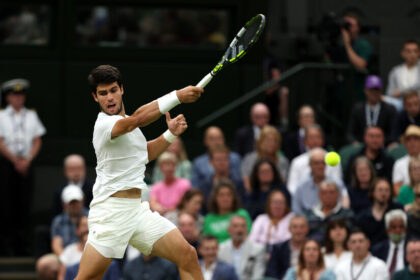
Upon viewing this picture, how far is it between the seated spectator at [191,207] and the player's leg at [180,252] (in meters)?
4.26

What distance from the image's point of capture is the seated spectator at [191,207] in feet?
39.4

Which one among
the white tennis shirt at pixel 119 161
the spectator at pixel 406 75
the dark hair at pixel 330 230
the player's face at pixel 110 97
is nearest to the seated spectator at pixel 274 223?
the dark hair at pixel 330 230

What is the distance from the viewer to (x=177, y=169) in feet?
43.3

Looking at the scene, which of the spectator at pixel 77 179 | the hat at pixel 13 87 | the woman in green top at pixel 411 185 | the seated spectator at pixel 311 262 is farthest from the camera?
the hat at pixel 13 87

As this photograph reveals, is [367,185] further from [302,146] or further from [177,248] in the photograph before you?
[177,248]

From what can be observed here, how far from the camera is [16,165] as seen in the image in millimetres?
13734

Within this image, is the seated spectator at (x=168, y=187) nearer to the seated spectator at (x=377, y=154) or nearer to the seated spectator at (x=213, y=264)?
the seated spectator at (x=213, y=264)

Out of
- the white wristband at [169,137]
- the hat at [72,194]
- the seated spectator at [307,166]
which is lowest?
the hat at [72,194]

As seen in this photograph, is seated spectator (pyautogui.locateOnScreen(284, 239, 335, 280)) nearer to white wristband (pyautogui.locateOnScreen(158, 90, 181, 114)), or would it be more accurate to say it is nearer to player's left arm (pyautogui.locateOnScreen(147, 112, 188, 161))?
player's left arm (pyautogui.locateOnScreen(147, 112, 188, 161))

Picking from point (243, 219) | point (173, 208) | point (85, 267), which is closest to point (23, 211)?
point (173, 208)

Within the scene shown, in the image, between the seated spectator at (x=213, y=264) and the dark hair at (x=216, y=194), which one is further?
the dark hair at (x=216, y=194)

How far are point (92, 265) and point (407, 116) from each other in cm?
684

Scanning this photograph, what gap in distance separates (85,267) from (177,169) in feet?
18.8

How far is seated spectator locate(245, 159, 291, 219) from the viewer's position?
12.3 m
